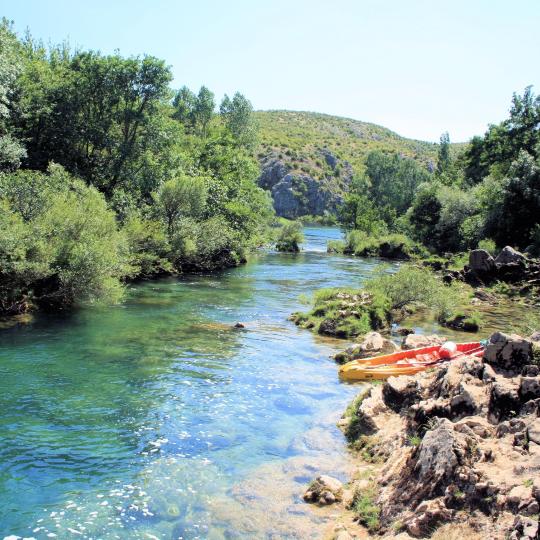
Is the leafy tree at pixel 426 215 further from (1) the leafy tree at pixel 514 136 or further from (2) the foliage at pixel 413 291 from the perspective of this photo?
(2) the foliage at pixel 413 291

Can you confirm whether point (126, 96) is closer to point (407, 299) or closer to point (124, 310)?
point (124, 310)

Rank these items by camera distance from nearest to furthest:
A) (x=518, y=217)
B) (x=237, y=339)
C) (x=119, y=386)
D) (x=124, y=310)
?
1. (x=119, y=386)
2. (x=237, y=339)
3. (x=124, y=310)
4. (x=518, y=217)

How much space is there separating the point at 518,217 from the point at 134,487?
165ft

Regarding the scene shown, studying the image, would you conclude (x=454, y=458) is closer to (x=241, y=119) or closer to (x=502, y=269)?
(x=502, y=269)

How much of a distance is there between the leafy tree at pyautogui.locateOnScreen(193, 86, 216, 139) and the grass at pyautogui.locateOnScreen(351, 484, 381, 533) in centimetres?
8435

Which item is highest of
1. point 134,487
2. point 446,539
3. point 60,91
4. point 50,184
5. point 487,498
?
point 60,91

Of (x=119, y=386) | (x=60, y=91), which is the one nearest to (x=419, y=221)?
(x=60, y=91)

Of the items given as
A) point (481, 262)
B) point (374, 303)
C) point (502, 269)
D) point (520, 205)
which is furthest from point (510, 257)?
point (374, 303)

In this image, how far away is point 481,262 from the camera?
43.7m

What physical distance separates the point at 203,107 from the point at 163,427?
8316cm

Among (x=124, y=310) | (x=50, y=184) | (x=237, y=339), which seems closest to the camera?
(x=237, y=339)

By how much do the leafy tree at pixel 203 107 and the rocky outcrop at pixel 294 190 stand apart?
5301 centimetres

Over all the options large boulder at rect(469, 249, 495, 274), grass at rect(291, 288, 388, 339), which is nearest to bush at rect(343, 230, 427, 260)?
large boulder at rect(469, 249, 495, 274)

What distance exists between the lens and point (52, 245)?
2536 centimetres
